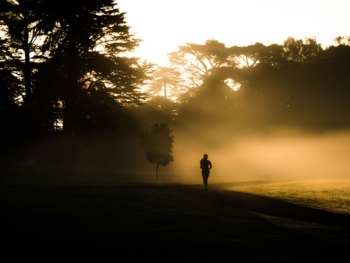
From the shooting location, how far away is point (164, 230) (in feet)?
39.2

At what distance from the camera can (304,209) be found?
18578 millimetres

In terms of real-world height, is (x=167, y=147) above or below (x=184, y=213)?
above

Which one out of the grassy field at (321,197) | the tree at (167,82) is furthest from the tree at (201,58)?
the grassy field at (321,197)

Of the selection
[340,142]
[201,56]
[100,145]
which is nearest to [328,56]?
[340,142]

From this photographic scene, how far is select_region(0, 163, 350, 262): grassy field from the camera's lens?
9172 millimetres

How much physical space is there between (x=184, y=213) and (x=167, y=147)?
24.8m

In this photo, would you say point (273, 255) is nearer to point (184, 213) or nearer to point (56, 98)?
point (184, 213)

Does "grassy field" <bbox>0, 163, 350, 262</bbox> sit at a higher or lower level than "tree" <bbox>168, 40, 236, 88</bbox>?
lower

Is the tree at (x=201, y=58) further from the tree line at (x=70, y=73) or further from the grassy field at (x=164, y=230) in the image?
the grassy field at (x=164, y=230)

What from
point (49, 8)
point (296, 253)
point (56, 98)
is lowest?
point (296, 253)

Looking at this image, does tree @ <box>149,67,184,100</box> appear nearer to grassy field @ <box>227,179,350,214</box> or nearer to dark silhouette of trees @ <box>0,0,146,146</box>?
dark silhouette of trees @ <box>0,0,146,146</box>

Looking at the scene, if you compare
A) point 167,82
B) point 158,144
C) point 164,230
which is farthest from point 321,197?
point 167,82

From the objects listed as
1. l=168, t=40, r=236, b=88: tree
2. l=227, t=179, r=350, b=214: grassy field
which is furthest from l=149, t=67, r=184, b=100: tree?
l=227, t=179, r=350, b=214: grassy field

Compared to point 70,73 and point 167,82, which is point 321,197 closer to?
point 70,73
